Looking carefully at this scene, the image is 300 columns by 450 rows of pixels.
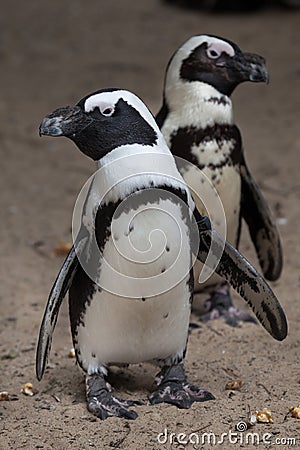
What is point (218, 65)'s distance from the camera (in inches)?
140

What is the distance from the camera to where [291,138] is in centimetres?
591

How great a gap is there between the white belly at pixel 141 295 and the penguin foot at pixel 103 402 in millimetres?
51

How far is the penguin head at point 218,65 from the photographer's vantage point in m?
3.54

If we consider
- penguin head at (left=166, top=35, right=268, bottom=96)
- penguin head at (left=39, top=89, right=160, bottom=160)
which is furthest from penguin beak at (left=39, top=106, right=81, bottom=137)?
penguin head at (left=166, top=35, right=268, bottom=96)

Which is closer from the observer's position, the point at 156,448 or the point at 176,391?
the point at 156,448

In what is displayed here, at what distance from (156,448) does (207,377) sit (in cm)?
59

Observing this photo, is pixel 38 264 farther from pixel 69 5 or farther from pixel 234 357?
pixel 69 5

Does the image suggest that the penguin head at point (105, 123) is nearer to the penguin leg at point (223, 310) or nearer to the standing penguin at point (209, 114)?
the standing penguin at point (209, 114)

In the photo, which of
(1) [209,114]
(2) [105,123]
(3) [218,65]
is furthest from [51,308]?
(3) [218,65]

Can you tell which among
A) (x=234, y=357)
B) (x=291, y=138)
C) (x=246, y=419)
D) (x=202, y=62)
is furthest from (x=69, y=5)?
(x=246, y=419)

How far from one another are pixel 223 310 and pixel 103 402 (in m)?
1.11

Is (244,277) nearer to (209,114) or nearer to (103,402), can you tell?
(103,402)

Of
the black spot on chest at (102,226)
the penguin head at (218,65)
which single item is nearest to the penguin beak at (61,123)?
the black spot on chest at (102,226)

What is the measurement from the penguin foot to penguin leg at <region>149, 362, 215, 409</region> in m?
0.08
